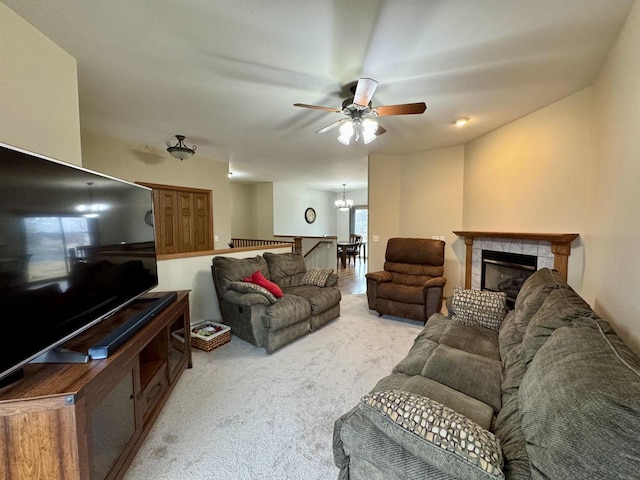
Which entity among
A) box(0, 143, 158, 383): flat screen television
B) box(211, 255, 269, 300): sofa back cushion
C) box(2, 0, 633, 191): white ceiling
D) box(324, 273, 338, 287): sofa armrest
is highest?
box(2, 0, 633, 191): white ceiling

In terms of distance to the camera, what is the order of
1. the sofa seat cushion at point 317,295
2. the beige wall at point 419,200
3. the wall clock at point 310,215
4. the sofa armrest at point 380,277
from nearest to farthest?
1. the sofa seat cushion at point 317,295
2. the sofa armrest at point 380,277
3. the beige wall at point 419,200
4. the wall clock at point 310,215

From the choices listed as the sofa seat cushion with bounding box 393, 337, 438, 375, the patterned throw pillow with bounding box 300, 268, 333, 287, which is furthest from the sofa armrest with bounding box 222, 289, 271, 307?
the sofa seat cushion with bounding box 393, 337, 438, 375

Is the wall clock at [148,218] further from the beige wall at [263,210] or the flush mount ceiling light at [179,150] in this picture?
the beige wall at [263,210]

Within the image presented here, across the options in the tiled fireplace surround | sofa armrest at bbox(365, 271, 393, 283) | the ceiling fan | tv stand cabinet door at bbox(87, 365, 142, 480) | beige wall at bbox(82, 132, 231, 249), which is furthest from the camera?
sofa armrest at bbox(365, 271, 393, 283)

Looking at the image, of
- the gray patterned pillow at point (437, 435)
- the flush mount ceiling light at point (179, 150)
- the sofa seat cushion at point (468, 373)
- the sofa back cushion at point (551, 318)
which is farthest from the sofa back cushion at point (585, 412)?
the flush mount ceiling light at point (179, 150)

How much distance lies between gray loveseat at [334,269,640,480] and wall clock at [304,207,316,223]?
25.4 feet

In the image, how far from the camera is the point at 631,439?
1.91 ft

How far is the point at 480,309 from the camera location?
7.24 ft

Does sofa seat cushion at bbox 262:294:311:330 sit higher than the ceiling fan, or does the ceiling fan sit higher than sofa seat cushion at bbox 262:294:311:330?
the ceiling fan

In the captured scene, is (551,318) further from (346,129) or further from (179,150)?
(179,150)

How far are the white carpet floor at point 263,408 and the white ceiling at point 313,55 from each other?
2.57m

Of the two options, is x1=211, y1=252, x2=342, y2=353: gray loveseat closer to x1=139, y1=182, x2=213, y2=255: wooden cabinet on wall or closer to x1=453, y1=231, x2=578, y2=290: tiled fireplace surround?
x1=139, y1=182, x2=213, y2=255: wooden cabinet on wall

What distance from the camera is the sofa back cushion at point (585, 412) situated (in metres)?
0.59

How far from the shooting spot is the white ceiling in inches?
61.2
